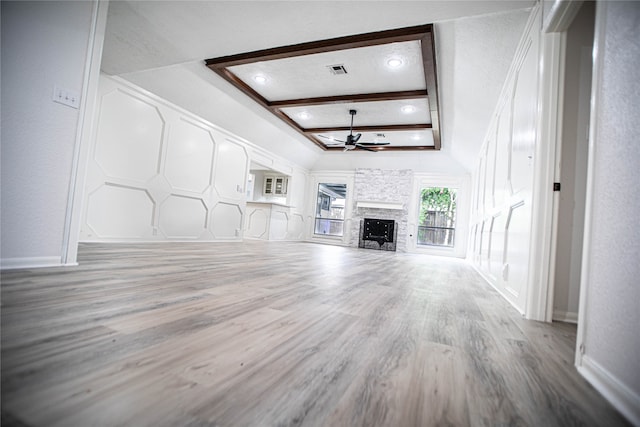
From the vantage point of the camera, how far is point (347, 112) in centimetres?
578

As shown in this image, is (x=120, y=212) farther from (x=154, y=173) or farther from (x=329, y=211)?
(x=329, y=211)

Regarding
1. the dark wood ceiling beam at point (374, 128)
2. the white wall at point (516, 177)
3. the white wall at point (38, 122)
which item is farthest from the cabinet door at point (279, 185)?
the white wall at point (38, 122)

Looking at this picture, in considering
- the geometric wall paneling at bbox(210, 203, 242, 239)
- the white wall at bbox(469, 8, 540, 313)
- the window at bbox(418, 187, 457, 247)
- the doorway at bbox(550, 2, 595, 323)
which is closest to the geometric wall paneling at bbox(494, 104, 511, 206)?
the white wall at bbox(469, 8, 540, 313)

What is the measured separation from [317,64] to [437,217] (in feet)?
19.2

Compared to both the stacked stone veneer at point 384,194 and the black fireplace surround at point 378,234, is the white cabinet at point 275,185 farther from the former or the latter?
the black fireplace surround at point 378,234

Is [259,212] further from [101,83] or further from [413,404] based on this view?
[413,404]

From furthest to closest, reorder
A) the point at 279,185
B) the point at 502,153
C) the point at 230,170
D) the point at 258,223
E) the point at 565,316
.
→ the point at 279,185 → the point at 258,223 → the point at 230,170 → the point at 502,153 → the point at 565,316

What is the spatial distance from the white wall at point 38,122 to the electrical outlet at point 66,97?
2 centimetres

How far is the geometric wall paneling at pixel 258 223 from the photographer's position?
775 cm

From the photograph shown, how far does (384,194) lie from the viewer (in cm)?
880

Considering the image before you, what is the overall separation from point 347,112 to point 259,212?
3.55 m

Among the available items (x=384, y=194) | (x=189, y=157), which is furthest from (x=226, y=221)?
(x=384, y=194)

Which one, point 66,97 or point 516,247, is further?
point 516,247

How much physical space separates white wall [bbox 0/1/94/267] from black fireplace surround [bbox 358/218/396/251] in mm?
7559
